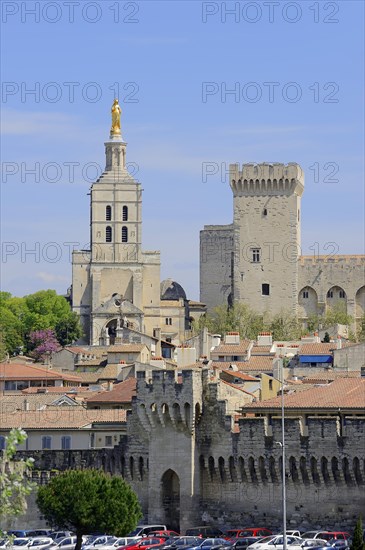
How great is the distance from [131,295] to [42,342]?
15649 mm

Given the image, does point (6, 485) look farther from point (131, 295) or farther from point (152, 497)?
point (131, 295)

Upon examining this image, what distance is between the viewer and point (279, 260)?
18312 cm

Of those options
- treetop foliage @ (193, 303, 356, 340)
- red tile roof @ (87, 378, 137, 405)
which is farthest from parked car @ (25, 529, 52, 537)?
treetop foliage @ (193, 303, 356, 340)

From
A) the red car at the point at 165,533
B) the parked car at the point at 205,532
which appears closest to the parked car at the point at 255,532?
the parked car at the point at 205,532

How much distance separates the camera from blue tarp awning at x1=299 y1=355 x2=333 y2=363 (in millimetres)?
125312

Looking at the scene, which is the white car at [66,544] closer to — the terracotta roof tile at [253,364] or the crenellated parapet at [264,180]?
the terracotta roof tile at [253,364]

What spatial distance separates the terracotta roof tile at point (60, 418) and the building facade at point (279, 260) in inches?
3575

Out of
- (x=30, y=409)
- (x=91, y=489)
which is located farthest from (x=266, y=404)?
(x=30, y=409)

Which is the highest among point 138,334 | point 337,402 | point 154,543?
point 138,334

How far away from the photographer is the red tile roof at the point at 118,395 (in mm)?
94938

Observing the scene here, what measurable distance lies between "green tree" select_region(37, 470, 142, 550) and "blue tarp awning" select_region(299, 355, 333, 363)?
50453mm

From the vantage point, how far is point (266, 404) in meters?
80.1

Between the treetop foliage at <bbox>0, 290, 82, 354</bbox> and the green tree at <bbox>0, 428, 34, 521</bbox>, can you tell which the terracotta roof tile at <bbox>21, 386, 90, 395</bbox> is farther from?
the green tree at <bbox>0, 428, 34, 521</bbox>

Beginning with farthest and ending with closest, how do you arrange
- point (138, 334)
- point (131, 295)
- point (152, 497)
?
point (131, 295), point (138, 334), point (152, 497)
